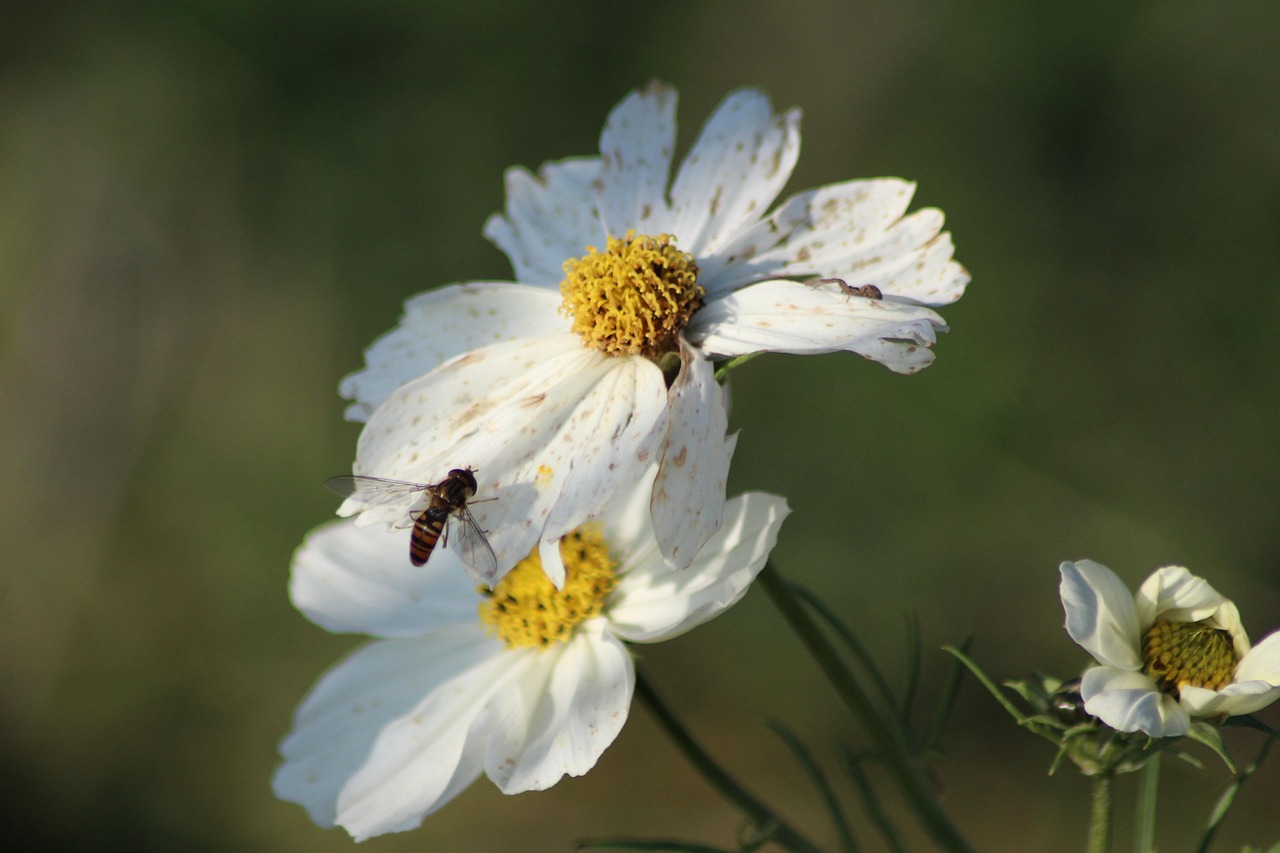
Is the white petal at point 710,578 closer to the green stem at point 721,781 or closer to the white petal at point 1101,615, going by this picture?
the green stem at point 721,781

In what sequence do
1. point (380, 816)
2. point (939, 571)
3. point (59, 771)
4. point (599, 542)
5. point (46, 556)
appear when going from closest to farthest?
point (380, 816), point (599, 542), point (939, 571), point (59, 771), point (46, 556)

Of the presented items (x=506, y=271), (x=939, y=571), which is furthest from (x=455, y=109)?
(x=939, y=571)

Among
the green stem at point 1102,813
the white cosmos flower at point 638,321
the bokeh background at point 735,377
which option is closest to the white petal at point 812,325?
the white cosmos flower at point 638,321

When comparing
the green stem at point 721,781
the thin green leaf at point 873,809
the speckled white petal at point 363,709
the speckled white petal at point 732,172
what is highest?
the speckled white petal at point 732,172

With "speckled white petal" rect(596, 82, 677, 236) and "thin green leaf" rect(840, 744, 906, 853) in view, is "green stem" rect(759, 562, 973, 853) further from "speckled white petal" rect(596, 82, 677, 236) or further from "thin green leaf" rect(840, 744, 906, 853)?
"speckled white petal" rect(596, 82, 677, 236)

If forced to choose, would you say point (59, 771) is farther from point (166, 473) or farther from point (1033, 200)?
point (1033, 200)

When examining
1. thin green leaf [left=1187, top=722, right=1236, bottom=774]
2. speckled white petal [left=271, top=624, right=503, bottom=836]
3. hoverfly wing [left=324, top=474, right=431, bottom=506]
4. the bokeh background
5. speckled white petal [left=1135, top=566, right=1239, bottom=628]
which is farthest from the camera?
the bokeh background

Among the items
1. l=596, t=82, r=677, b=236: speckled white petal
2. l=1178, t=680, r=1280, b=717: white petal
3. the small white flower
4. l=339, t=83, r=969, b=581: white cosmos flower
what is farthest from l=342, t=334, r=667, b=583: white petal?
l=1178, t=680, r=1280, b=717: white petal
